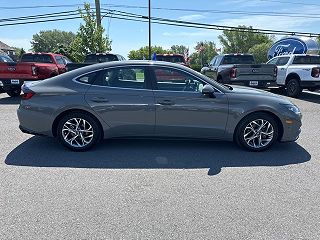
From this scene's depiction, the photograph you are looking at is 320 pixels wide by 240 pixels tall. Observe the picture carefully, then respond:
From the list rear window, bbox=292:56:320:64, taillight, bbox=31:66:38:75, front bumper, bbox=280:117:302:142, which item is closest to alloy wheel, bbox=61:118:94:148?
front bumper, bbox=280:117:302:142

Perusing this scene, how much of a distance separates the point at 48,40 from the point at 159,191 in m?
117

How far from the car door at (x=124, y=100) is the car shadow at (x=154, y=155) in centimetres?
39

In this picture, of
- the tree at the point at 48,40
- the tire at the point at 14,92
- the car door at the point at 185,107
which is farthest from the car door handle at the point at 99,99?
the tree at the point at 48,40

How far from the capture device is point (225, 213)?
10.5ft

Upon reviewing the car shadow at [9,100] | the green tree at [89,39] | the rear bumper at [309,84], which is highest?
the green tree at [89,39]

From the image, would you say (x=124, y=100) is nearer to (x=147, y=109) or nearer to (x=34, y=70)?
(x=147, y=109)

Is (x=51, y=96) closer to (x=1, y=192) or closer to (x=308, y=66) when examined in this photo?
(x=1, y=192)

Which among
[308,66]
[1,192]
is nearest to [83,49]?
[308,66]

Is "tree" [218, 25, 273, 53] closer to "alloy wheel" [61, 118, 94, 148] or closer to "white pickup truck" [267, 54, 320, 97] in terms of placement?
"white pickup truck" [267, 54, 320, 97]

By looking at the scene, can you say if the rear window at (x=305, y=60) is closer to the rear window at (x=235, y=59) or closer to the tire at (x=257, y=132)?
the rear window at (x=235, y=59)

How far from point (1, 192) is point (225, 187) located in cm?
272

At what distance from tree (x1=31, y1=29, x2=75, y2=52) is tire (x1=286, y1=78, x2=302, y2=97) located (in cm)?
10141

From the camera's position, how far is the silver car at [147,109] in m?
4.99

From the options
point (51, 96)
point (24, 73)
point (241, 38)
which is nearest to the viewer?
point (51, 96)
